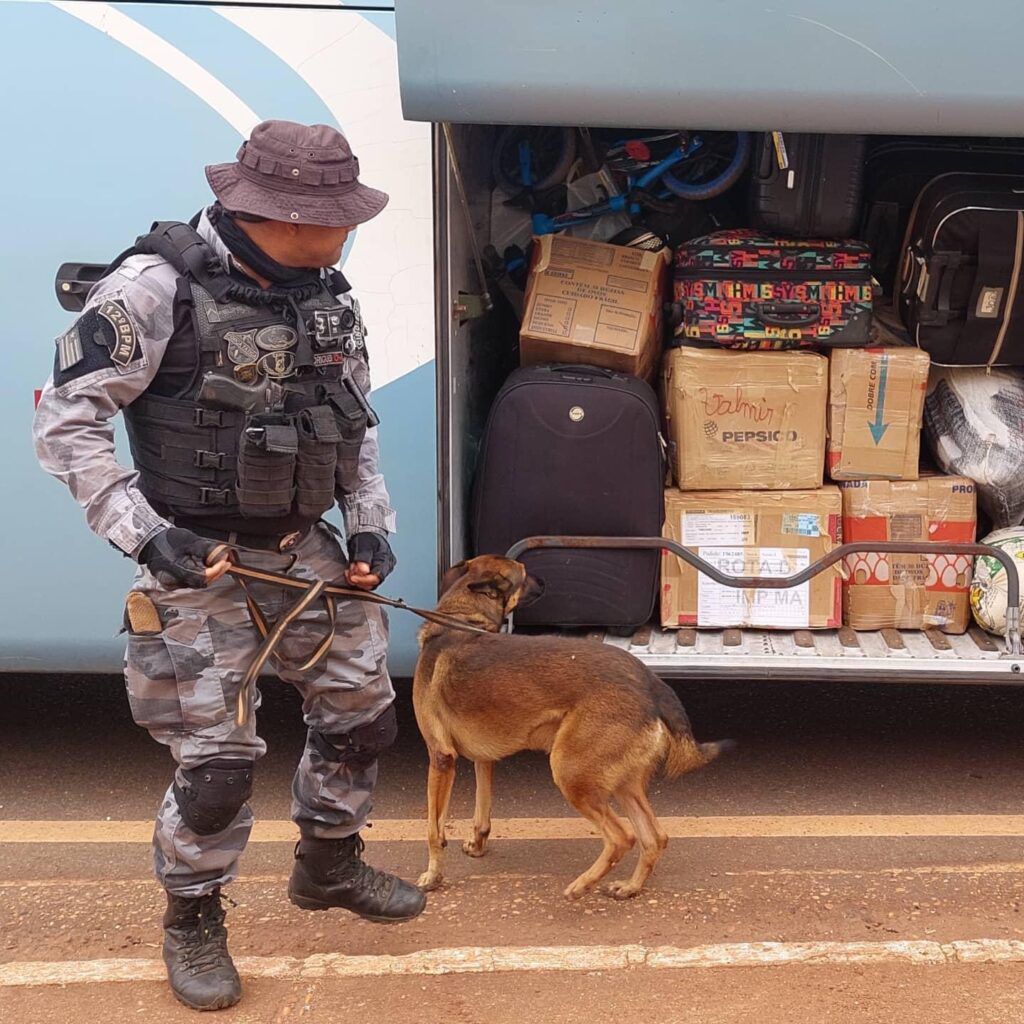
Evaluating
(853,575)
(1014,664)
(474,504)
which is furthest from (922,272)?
(474,504)

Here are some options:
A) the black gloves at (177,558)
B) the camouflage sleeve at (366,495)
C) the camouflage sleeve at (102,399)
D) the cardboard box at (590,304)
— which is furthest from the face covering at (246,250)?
the cardboard box at (590,304)

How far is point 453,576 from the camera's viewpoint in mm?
3689

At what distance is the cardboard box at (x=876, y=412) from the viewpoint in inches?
170

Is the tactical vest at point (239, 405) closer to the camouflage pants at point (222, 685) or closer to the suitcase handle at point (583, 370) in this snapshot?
the camouflage pants at point (222, 685)

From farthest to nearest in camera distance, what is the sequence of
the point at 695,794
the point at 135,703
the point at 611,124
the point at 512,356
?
the point at 512,356 < the point at 695,794 < the point at 611,124 < the point at 135,703

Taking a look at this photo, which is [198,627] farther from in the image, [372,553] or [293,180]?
[293,180]

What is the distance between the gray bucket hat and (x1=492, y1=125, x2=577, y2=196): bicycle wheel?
Answer: 6.76 ft

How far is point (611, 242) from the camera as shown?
15.2 feet

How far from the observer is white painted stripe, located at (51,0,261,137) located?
3547 millimetres

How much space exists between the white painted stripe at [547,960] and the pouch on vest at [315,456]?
108 centimetres

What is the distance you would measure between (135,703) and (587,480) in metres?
1.71

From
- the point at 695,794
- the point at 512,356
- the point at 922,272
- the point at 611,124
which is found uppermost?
the point at 611,124

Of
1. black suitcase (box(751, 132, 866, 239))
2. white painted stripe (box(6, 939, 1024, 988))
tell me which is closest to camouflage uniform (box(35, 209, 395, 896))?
white painted stripe (box(6, 939, 1024, 988))

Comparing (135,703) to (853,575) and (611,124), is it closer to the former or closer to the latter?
(611,124)
